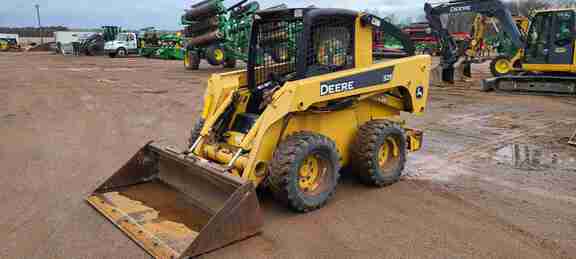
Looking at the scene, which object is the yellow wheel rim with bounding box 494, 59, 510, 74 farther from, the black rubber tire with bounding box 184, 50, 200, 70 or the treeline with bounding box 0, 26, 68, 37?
the treeline with bounding box 0, 26, 68, 37

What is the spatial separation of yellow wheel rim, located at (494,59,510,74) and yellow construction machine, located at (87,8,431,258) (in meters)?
11.0

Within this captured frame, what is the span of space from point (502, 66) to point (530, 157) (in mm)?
9757

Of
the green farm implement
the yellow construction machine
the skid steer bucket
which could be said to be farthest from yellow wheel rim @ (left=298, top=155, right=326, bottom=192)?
the green farm implement

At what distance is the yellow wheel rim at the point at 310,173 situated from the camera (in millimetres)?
4410

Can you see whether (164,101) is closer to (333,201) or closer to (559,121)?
(333,201)

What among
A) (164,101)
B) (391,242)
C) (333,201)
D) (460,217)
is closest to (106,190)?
(333,201)

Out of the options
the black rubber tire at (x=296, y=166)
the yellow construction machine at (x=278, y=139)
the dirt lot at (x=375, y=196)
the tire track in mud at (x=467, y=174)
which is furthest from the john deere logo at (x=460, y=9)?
the black rubber tire at (x=296, y=166)

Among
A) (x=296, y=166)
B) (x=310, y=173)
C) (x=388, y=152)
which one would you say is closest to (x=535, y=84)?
(x=388, y=152)

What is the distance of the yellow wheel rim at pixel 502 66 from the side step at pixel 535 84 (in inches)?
72.1

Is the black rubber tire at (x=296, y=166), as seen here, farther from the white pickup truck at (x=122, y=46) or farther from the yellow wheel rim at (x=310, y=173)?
the white pickup truck at (x=122, y=46)

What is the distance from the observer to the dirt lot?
12.4ft

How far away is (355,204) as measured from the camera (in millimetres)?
4664

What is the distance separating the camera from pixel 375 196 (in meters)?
4.90

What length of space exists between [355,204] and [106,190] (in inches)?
98.7
